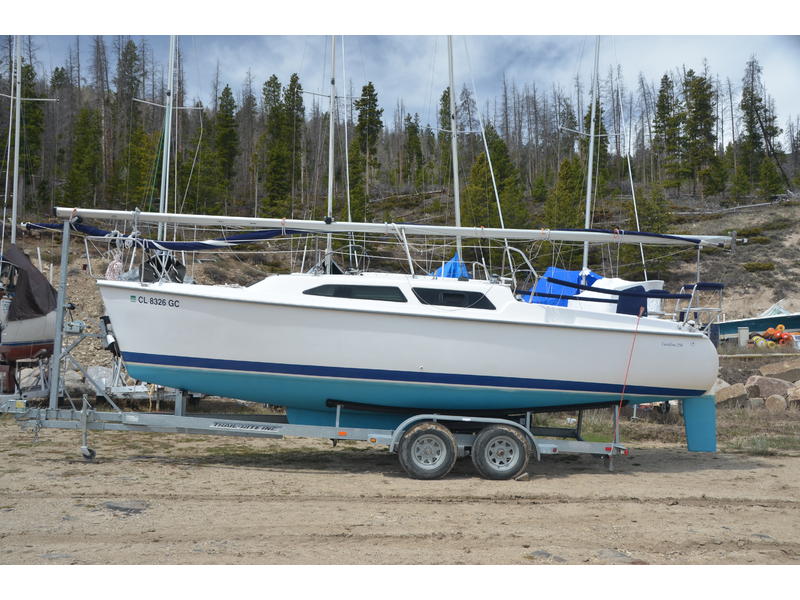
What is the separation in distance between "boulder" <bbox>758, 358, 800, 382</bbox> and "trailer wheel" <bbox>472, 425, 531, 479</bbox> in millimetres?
11085

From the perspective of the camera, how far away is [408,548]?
15.8ft

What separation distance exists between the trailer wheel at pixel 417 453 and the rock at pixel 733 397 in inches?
322

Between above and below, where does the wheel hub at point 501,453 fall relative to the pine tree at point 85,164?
below

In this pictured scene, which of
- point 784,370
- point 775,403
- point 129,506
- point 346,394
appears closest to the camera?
point 129,506

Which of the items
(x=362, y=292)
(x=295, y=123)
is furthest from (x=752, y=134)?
(x=362, y=292)

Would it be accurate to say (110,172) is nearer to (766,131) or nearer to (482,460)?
(482,460)

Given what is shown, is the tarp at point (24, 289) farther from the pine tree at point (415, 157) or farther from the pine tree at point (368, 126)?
the pine tree at point (415, 157)

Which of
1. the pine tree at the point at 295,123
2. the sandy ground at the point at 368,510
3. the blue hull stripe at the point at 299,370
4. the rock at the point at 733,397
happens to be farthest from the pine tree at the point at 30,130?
the rock at the point at 733,397

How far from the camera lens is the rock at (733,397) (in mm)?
12883

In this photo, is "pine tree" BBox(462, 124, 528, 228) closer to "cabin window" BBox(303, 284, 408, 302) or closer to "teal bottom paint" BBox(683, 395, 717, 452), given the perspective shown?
"teal bottom paint" BBox(683, 395, 717, 452)

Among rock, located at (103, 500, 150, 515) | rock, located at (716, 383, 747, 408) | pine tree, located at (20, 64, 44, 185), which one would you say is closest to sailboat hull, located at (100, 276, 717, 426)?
rock, located at (103, 500, 150, 515)

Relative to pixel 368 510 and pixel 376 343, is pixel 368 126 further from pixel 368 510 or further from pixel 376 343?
pixel 368 510

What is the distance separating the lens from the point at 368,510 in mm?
5891

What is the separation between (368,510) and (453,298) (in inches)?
111
